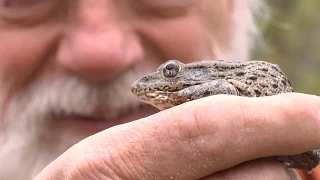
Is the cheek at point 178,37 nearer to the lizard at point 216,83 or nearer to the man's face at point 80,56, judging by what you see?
the man's face at point 80,56

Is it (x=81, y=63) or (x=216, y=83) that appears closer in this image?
(x=216, y=83)

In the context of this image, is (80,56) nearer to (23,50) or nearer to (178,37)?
(23,50)

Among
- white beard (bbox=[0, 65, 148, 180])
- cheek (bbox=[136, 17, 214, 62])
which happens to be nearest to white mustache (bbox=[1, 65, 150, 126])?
white beard (bbox=[0, 65, 148, 180])

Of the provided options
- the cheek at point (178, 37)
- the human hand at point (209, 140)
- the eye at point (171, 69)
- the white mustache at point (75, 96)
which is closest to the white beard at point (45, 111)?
the white mustache at point (75, 96)

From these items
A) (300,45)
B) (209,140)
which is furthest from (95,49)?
(300,45)

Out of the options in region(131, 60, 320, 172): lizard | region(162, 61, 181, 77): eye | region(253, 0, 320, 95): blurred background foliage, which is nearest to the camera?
region(131, 60, 320, 172): lizard

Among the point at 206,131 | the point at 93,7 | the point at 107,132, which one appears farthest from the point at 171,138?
the point at 93,7

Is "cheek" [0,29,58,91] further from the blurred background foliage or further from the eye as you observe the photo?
the blurred background foliage
